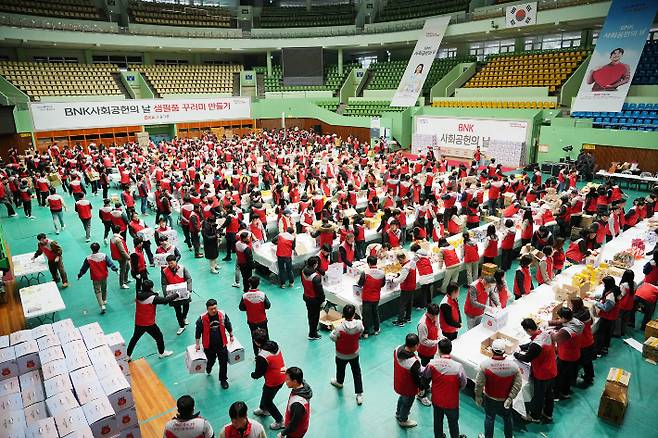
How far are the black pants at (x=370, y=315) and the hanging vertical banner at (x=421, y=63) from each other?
23.4 m

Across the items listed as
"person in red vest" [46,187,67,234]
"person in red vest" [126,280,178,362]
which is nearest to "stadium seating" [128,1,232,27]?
"person in red vest" [46,187,67,234]

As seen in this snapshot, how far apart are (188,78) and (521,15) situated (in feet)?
79.9

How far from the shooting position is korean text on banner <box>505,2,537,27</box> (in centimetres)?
2514

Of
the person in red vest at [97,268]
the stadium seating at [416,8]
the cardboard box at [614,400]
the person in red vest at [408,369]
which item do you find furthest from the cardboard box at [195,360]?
the stadium seating at [416,8]

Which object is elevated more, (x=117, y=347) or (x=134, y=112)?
(x=134, y=112)

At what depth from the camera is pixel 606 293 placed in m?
7.00

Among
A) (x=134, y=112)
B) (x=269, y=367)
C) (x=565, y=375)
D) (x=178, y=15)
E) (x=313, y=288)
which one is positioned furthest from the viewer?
(x=178, y=15)

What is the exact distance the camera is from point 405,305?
8.42m

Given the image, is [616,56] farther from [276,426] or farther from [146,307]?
[146,307]

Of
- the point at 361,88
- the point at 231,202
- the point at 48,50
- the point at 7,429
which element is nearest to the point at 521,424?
the point at 7,429

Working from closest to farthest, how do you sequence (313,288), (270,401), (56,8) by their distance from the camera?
(270,401)
(313,288)
(56,8)

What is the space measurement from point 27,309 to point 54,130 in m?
22.5

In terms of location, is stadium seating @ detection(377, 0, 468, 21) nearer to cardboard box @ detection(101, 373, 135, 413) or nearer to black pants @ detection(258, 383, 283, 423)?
black pants @ detection(258, 383, 283, 423)

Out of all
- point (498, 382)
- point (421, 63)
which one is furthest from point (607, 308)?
point (421, 63)
